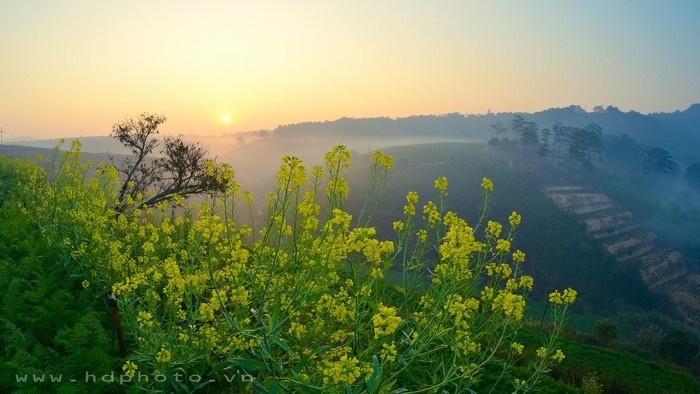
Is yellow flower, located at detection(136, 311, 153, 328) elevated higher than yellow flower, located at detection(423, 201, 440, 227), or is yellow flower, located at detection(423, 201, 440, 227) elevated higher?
yellow flower, located at detection(423, 201, 440, 227)

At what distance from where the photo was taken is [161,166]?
57.1 feet

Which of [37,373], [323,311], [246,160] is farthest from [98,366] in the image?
[246,160]

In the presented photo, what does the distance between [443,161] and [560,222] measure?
43.0m

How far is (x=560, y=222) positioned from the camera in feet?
281

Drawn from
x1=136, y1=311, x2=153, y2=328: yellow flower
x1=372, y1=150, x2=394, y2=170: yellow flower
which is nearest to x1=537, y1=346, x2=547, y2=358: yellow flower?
x1=372, y1=150, x2=394, y2=170: yellow flower

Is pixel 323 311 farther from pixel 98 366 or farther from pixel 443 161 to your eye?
pixel 443 161

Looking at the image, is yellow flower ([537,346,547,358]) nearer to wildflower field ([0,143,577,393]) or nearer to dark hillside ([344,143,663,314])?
wildflower field ([0,143,577,393])

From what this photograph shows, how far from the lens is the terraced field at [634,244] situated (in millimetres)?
72688

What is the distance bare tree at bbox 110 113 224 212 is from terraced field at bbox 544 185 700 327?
228 ft

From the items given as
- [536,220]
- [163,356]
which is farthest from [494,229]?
[536,220]

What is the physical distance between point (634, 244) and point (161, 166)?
97.1 m

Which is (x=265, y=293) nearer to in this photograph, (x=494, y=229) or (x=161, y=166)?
(x=494, y=229)

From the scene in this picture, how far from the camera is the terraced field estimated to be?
7269 cm

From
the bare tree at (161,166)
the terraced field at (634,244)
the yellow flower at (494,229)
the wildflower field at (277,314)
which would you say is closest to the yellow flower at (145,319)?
the wildflower field at (277,314)
